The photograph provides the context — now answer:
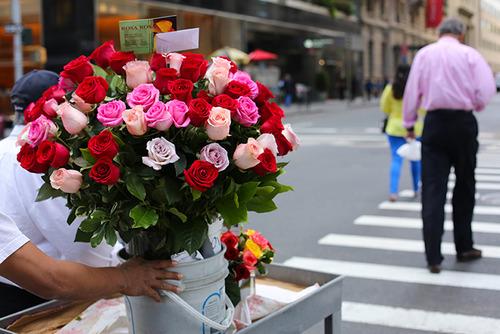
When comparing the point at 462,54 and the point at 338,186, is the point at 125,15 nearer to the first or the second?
the point at 338,186

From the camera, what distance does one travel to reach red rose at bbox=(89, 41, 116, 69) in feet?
8.19

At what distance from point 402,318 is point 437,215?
43.8 inches

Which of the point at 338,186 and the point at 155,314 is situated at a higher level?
the point at 155,314

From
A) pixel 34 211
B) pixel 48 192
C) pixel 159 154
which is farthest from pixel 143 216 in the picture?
pixel 34 211

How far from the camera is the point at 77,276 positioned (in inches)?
86.9

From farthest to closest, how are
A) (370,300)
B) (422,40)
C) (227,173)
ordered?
(422,40), (370,300), (227,173)

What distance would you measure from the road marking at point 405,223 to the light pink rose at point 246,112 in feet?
19.3

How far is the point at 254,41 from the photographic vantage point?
39.3 meters

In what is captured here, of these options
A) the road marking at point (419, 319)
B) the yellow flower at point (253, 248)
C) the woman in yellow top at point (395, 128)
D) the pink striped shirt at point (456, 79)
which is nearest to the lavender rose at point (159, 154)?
the yellow flower at point (253, 248)

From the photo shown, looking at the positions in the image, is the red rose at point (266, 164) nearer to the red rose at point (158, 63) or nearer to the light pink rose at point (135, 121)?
the light pink rose at point (135, 121)

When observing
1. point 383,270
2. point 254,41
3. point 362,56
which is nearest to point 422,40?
point 362,56

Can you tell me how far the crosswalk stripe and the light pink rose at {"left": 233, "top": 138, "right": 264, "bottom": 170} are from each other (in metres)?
6.89

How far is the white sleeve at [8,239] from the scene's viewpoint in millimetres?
2107

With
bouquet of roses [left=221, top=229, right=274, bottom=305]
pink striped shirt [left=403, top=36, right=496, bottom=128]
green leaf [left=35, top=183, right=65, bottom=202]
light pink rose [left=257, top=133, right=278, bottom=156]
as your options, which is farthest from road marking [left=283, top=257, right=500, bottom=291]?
green leaf [left=35, top=183, right=65, bottom=202]
